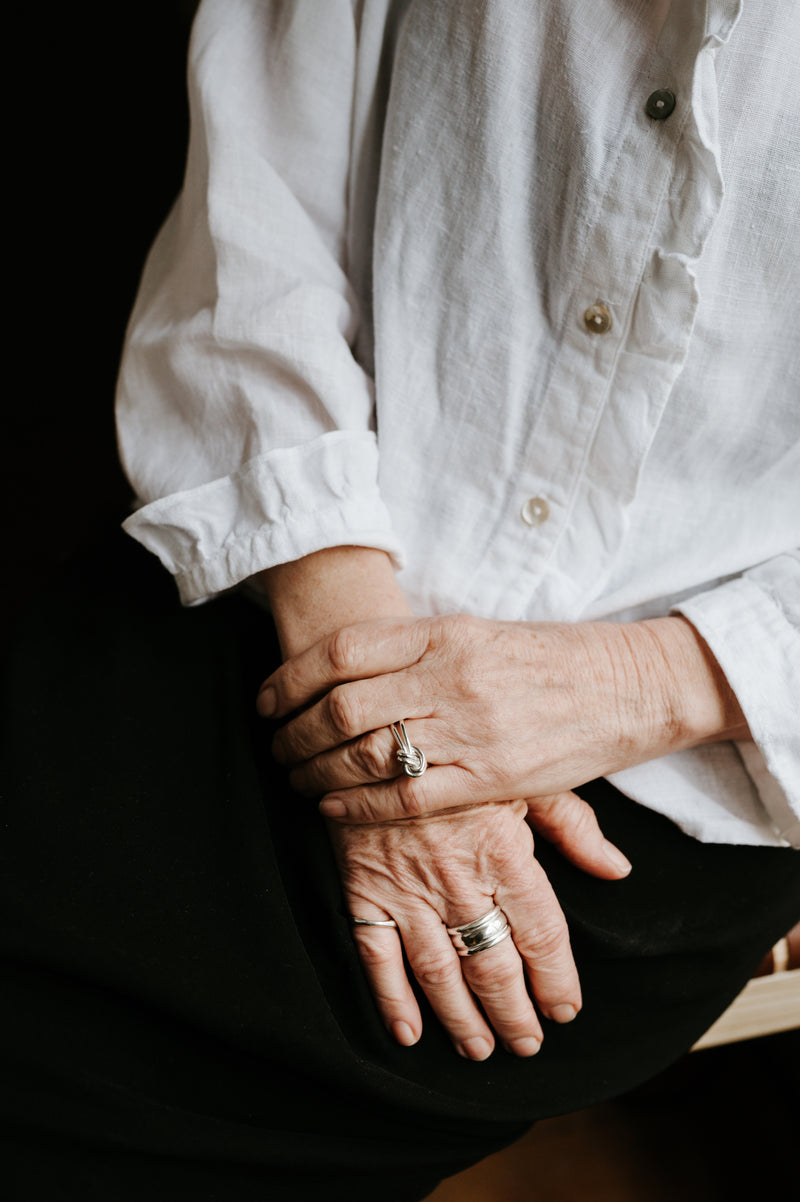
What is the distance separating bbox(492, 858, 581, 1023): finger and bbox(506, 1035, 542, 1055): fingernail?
0.02 metres

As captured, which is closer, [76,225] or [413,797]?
[413,797]

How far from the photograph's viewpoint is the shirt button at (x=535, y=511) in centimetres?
71

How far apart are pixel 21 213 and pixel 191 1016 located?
1.60 metres

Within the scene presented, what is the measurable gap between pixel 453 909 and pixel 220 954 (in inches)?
6.7

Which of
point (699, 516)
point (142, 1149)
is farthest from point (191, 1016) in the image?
point (699, 516)

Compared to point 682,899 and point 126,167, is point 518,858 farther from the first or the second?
point 126,167

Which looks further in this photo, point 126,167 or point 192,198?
point 126,167

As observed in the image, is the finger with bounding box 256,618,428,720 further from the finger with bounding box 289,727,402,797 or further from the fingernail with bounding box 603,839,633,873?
the fingernail with bounding box 603,839,633,873

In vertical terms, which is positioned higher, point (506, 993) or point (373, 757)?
point (373, 757)

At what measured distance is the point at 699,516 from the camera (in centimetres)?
73

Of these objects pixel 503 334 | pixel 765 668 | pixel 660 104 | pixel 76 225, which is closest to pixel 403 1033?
pixel 765 668

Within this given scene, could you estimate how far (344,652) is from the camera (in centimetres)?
63

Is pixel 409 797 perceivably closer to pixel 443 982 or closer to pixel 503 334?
pixel 443 982

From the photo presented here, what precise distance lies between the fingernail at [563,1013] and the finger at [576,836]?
0.32 ft
